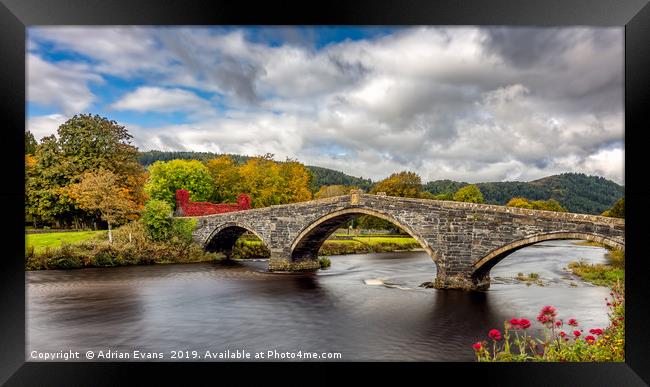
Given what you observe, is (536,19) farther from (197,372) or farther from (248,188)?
(248,188)

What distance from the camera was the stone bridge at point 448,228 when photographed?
382 inches

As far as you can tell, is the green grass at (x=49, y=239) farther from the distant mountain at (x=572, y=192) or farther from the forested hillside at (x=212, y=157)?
the distant mountain at (x=572, y=192)

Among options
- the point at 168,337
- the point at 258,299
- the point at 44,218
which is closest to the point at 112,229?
the point at 44,218

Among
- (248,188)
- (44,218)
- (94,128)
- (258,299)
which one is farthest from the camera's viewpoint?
(248,188)

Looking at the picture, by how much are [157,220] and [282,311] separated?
1215cm

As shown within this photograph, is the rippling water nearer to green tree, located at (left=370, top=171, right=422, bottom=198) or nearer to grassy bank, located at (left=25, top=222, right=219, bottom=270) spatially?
grassy bank, located at (left=25, top=222, right=219, bottom=270)

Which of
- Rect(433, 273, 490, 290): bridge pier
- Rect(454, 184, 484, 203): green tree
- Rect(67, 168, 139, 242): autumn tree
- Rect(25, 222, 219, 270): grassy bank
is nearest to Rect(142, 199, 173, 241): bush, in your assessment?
Rect(25, 222, 219, 270): grassy bank

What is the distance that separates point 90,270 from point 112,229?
2.53 metres

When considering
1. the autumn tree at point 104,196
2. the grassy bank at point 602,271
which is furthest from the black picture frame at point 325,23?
the autumn tree at point 104,196

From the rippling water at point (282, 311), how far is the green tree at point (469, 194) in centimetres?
1258

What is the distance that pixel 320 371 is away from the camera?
17.2 feet

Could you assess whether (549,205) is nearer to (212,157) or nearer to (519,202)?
(519,202)

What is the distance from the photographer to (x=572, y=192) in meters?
13.7

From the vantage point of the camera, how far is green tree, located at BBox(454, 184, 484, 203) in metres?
28.6
